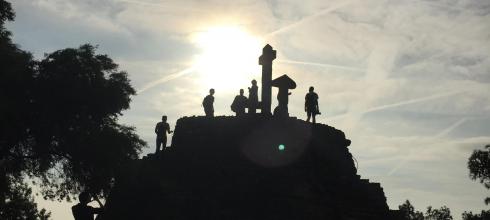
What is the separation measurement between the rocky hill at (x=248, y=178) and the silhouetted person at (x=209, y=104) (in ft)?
1.37

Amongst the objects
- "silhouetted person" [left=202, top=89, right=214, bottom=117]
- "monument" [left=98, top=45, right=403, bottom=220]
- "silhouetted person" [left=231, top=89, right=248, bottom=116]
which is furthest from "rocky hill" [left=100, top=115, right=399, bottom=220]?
"silhouetted person" [left=231, top=89, right=248, bottom=116]

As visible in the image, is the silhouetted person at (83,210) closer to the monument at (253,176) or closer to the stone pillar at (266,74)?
the monument at (253,176)

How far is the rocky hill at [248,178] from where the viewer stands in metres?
13.5

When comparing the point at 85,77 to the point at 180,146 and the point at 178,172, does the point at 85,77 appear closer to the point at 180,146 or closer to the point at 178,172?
Answer: the point at 180,146

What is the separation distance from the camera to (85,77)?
2008 cm

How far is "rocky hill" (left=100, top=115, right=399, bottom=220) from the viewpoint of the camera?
13508 millimetres

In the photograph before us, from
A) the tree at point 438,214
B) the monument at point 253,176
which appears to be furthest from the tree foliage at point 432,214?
the monument at point 253,176

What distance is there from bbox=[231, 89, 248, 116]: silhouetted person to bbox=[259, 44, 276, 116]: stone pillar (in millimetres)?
662

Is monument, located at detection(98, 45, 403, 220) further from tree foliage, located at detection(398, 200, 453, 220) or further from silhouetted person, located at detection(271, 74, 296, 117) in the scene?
tree foliage, located at detection(398, 200, 453, 220)

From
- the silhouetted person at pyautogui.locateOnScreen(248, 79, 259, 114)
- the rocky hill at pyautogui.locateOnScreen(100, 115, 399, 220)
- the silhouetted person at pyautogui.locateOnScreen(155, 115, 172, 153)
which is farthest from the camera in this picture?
the silhouetted person at pyautogui.locateOnScreen(248, 79, 259, 114)

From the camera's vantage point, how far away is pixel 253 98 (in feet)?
56.2

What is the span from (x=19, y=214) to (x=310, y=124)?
19.6 meters

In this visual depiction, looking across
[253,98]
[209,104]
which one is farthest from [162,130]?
[253,98]

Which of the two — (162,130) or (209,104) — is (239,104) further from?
(162,130)
